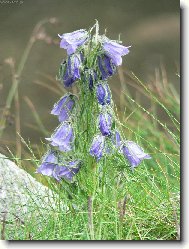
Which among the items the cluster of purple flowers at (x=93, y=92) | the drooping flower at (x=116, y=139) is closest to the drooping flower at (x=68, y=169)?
the cluster of purple flowers at (x=93, y=92)

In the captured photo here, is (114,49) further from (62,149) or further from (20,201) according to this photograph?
(20,201)

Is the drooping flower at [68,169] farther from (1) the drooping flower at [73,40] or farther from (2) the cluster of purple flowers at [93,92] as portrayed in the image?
(1) the drooping flower at [73,40]

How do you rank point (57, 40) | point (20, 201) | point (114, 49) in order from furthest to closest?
point (57, 40), point (20, 201), point (114, 49)

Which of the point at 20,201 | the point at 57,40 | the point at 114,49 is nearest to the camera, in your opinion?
the point at 114,49

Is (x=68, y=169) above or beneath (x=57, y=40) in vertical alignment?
beneath

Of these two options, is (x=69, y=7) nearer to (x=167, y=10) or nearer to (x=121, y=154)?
(x=167, y=10)

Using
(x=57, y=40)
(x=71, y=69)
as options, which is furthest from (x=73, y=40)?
(x=57, y=40)

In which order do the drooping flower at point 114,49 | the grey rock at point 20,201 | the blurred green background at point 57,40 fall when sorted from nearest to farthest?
the drooping flower at point 114,49 < the grey rock at point 20,201 < the blurred green background at point 57,40
